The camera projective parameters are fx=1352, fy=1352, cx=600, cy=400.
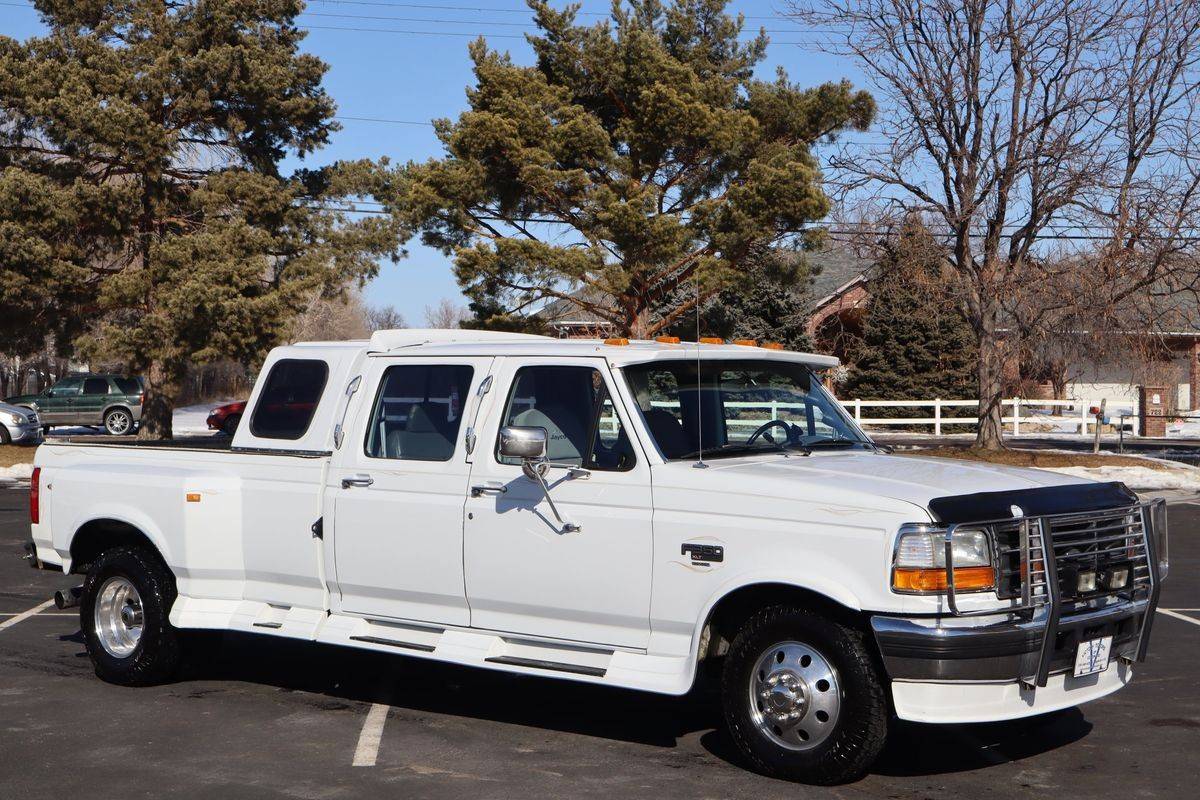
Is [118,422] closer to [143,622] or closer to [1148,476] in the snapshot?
[1148,476]

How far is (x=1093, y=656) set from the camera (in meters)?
6.16

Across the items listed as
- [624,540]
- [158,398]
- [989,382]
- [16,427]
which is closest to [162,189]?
[158,398]

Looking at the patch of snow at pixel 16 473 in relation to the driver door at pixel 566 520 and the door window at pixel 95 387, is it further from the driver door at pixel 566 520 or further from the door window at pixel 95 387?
the driver door at pixel 566 520

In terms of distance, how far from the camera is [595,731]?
23.8 ft

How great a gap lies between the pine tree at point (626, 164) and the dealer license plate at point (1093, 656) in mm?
24333

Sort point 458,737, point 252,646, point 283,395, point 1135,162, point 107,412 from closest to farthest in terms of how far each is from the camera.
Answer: point 458,737 → point 283,395 → point 252,646 → point 1135,162 → point 107,412

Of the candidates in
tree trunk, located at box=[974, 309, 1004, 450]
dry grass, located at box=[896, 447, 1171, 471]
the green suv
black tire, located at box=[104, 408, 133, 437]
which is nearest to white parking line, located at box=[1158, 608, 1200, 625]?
dry grass, located at box=[896, 447, 1171, 471]

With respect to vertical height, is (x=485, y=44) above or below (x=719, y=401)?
above

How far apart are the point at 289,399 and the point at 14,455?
22.6 metres

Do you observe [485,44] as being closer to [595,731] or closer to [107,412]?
[107,412]

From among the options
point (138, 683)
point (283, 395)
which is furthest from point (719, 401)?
point (138, 683)

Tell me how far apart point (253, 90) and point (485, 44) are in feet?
19.3

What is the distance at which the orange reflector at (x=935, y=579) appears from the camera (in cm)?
574

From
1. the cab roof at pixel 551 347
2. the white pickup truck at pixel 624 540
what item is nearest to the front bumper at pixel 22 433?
the white pickup truck at pixel 624 540
